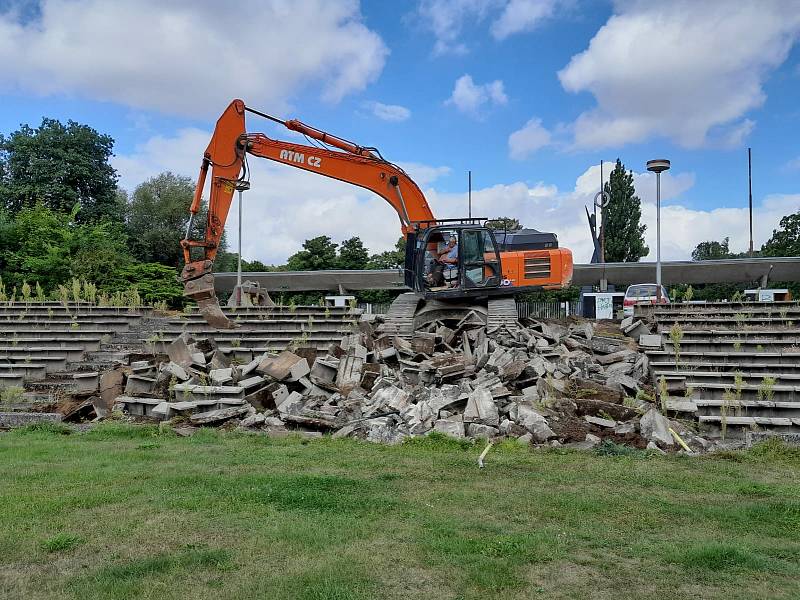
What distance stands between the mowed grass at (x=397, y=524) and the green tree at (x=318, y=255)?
4135 centimetres

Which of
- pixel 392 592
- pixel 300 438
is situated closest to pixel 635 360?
pixel 300 438

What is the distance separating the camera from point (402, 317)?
16297mm

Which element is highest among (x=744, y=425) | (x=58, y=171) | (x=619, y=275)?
(x=58, y=171)

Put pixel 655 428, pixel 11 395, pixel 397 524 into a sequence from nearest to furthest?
pixel 397 524 → pixel 655 428 → pixel 11 395

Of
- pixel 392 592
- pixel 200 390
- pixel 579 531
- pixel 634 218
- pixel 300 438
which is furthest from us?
pixel 634 218

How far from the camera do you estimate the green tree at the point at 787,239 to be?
4962 cm

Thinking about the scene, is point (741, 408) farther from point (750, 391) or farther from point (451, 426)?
point (451, 426)

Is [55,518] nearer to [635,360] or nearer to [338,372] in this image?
[338,372]

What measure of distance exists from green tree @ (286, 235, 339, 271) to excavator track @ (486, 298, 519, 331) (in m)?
35.5

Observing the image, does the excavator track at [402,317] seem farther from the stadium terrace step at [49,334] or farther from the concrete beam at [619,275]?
the concrete beam at [619,275]

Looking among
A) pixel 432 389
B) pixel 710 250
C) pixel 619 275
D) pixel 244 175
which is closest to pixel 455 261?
pixel 432 389

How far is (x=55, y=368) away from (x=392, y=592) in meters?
14.2

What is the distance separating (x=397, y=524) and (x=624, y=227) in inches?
2010

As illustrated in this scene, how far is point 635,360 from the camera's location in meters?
13.3
